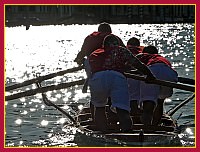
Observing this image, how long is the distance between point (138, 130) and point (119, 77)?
2.26m

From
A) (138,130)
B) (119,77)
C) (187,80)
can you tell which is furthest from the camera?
(187,80)

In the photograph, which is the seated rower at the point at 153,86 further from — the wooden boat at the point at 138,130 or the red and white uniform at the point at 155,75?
the wooden boat at the point at 138,130

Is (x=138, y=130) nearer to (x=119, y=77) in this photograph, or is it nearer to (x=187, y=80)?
(x=187, y=80)

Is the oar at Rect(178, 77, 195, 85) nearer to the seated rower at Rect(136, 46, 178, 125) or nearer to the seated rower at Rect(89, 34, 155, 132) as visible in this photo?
the seated rower at Rect(136, 46, 178, 125)

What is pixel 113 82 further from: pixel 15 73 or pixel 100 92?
pixel 15 73

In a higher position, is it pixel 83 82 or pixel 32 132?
pixel 83 82

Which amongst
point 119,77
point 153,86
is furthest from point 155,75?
point 119,77

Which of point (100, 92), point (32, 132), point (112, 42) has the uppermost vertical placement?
point (112, 42)

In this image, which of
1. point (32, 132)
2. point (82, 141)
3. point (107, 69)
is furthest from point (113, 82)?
point (32, 132)

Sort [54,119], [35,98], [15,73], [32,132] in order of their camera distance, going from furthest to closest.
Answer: [15,73], [35,98], [54,119], [32,132]

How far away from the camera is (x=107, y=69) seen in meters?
12.5

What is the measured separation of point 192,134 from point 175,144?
96.5 inches

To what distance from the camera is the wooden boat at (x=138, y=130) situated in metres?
13.2

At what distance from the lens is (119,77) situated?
12383 mm
